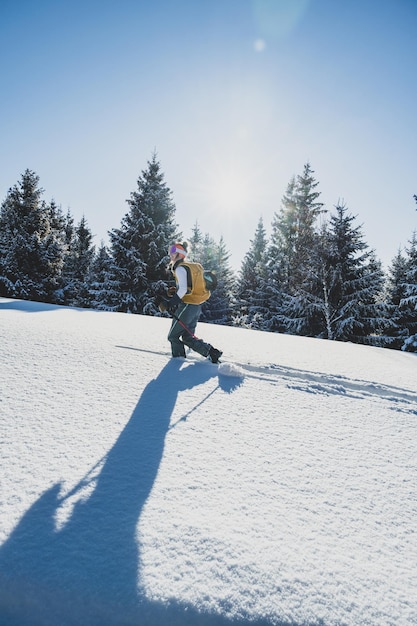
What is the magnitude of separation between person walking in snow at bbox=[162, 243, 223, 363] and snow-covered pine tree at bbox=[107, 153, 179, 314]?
43.5 feet

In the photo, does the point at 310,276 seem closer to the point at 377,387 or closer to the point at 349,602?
the point at 377,387

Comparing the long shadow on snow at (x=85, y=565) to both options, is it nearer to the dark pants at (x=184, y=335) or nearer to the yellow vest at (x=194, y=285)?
the dark pants at (x=184, y=335)

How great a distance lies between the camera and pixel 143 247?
18.6 meters

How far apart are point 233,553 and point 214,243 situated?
126ft

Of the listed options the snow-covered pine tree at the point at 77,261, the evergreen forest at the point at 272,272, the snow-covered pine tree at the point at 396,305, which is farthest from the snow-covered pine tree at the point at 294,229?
the snow-covered pine tree at the point at 77,261

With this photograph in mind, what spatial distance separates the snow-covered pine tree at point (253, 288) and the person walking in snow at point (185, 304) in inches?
684

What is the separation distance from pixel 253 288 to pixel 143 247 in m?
12.5

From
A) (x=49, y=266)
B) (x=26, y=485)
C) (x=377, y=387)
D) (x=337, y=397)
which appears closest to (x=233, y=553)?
(x=26, y=485)

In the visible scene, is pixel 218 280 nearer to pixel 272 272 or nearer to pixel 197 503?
pixel 272 272

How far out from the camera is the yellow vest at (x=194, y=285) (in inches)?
165

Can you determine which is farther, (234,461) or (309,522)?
(234,461)

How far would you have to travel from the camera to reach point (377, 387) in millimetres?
3547

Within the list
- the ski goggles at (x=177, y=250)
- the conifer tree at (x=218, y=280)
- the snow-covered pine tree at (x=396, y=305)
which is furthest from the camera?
the conifer tree at (x=218, y=280)

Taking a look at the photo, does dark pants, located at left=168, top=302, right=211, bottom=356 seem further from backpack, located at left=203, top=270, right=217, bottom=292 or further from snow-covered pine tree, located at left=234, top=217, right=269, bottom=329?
snow-covered pine tree, located at left=234, top=217, right=269, bottom=329
